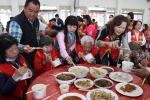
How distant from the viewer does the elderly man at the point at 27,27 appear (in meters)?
2.02

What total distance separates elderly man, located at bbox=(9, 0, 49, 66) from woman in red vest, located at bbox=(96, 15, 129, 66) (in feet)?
3.68

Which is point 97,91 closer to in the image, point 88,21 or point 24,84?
point 24,84

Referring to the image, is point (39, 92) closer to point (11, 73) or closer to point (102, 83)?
point (11, 73)

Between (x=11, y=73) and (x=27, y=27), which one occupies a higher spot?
(x=27, y=27)

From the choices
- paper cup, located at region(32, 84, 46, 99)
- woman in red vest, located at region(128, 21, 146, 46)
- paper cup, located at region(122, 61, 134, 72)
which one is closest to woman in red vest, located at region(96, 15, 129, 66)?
paper cup, located at region(122, 61, 134, 72)

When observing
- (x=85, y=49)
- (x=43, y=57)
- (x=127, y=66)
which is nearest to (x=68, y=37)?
(x=85, y=49)

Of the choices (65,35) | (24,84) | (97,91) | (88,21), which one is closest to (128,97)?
(97,91)

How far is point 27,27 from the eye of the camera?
7.16ft

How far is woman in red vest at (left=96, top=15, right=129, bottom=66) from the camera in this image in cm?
213

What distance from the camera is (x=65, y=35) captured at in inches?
94.6

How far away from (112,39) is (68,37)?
791 mm

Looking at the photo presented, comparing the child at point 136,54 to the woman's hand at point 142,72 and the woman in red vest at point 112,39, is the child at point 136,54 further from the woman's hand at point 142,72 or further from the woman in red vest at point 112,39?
the woman's hand at point 142,72

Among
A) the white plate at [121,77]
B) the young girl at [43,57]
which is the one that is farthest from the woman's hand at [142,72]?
the young girl at [43,57]

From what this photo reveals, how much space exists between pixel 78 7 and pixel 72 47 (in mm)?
7549
